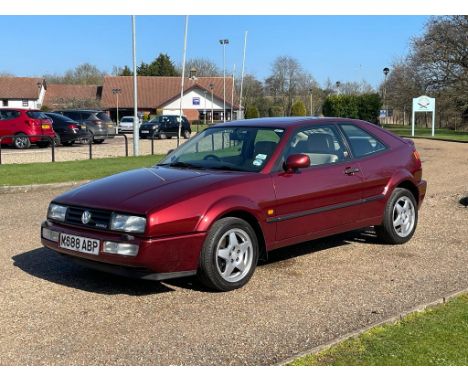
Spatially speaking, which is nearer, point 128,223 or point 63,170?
point 128,223

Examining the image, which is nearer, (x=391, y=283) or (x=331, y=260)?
(x=391, y=283)

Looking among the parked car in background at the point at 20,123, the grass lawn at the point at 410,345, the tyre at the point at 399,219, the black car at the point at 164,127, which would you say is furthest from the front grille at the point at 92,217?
the black car at the point at 164,127

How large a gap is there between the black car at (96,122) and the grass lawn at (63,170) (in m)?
9.99

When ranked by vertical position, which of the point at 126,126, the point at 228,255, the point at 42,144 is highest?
the point at 126,126

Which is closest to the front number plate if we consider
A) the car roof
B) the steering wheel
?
the steering wheel

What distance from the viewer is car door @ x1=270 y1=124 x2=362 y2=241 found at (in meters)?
5.68

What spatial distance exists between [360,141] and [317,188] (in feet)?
3.87

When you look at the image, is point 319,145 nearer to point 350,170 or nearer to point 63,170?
point 350,170

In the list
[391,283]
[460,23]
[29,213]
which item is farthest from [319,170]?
[460,23]

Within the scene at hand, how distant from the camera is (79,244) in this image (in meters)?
5.07

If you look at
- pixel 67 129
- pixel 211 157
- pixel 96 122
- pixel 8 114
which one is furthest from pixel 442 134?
pixel 211 157

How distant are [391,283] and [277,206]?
4.18 ft

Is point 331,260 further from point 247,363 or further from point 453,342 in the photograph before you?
point 247,363

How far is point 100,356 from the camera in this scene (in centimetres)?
379
